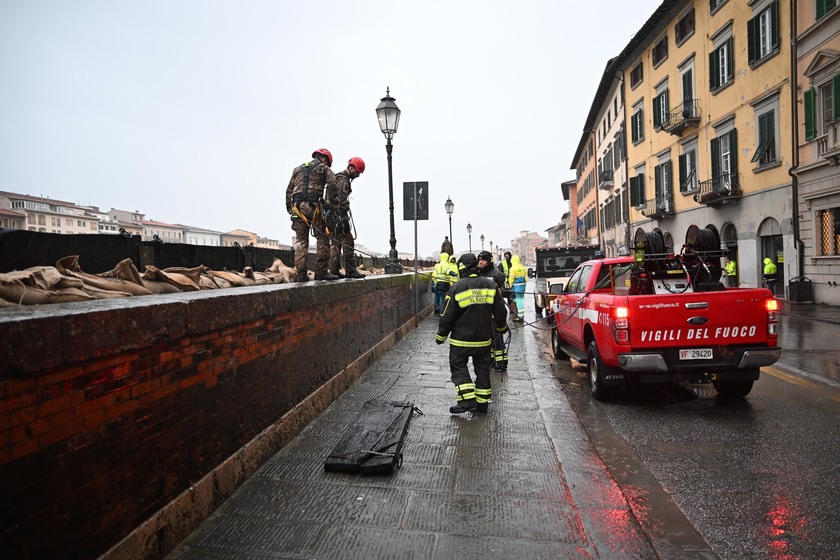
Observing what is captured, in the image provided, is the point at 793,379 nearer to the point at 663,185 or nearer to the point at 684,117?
the point at 684,117

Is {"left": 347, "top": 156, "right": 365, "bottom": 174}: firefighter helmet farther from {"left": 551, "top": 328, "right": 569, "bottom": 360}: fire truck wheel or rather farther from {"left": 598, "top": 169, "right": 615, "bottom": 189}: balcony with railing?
{"left": 598, "top": 169, "right": 615, "bottom": 189}: balcony with railing

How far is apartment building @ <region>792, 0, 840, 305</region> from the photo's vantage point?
54.1 ft

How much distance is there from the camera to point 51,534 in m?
2.19

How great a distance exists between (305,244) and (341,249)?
136 cm

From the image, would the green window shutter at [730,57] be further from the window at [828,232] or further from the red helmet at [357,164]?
the red helmet at [357,164]

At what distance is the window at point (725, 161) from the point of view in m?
22.1

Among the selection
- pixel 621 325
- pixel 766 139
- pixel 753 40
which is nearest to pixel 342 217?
pixel 621 325

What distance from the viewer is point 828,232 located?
1736 cm

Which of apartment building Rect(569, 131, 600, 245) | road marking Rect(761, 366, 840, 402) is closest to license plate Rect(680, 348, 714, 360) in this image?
road marking Rect(761, 366, 840, 402)

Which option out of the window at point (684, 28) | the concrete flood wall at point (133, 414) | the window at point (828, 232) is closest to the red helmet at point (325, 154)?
the concrete flood wall at point (133, 414)

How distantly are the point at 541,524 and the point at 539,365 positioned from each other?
558 centimetres

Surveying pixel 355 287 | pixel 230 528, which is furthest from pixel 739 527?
pixel 355 287

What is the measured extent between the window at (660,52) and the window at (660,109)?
1694mm

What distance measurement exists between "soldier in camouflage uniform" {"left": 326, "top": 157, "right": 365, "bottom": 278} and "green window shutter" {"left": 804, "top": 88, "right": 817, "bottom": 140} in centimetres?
1690
